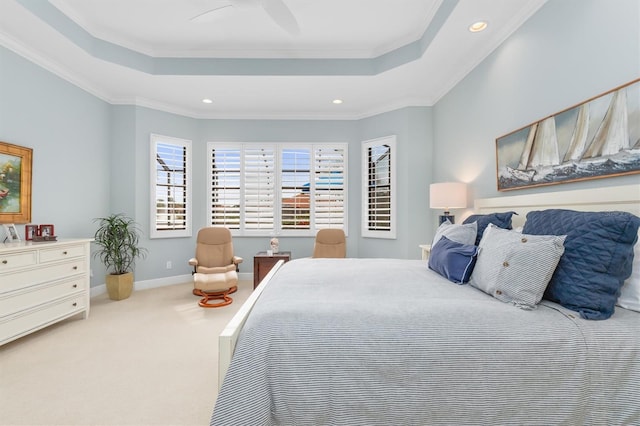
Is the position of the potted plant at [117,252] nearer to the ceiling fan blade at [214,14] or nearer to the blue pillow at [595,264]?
the ceiling fan blade at [214,14]

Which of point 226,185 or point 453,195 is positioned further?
point 226,185

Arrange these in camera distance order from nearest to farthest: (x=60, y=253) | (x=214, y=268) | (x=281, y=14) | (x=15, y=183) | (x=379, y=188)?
(x=281, y=14), (x=60, y=253), (x=15, y=183), (x=214, y=268), (x=379, y=188)

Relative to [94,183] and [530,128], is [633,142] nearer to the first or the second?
[530,128]

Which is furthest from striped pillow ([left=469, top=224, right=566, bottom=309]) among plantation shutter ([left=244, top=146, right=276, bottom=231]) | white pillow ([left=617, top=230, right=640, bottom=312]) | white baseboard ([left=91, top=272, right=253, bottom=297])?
white baseboard ([left=91, top=272, right=253, bottom=297])

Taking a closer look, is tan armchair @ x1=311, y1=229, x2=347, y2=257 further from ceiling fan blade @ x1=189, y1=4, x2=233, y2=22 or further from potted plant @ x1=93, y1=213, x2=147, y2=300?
ceiling fan blade @ x1=189, y1=4, x2=233, y2=22

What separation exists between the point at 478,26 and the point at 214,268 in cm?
416

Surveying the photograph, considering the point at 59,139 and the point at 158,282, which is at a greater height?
the point at 59,139

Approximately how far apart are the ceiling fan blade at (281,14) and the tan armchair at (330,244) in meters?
2.80

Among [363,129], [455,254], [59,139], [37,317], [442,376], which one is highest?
[363,129]

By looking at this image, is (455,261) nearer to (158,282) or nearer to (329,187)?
(329,187)

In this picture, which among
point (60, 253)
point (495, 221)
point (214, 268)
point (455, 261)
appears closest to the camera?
point (455, 261)

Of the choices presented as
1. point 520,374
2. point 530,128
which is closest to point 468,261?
point 520,374

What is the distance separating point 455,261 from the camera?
1.86 meters

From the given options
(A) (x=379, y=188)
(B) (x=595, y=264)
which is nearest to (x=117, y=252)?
(A) (x=379, y=188)
